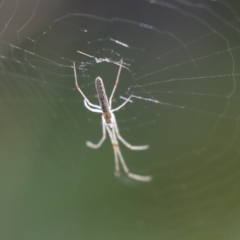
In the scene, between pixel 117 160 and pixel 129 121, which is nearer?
pixel 117 160

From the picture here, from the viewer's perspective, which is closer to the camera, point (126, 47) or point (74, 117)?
point (126, 47)

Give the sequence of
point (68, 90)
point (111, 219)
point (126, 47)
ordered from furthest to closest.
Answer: point (111, 219) → point (68, 90) → point (126, 47)

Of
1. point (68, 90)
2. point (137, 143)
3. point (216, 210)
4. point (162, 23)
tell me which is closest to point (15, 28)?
point (68, 90)

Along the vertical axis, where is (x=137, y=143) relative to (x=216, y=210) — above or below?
above

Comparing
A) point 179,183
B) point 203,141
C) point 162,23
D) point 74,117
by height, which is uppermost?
point 162,23

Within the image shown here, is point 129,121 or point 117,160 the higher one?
point 129,121

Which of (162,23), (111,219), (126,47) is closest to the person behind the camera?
(126,47)

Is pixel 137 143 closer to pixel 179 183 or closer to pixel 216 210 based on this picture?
pixel 179 183
